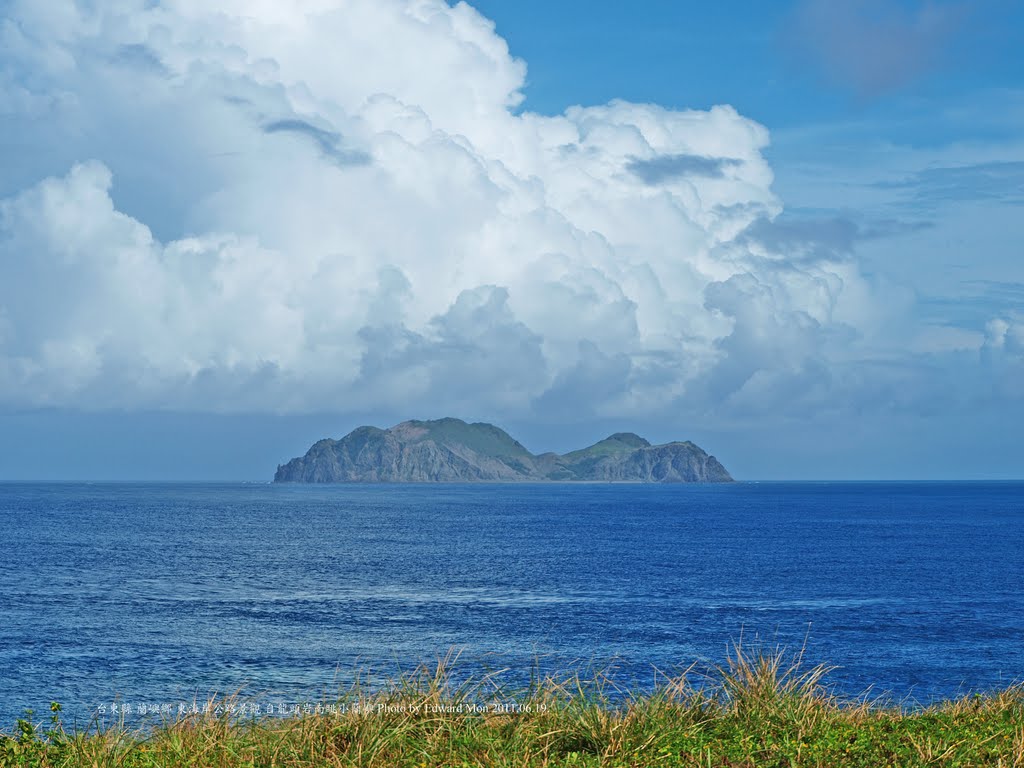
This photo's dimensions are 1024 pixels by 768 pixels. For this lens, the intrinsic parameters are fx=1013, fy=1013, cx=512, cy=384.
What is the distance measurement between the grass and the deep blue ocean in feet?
19.3

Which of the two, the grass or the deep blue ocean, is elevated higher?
the grass

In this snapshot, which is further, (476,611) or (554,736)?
(476,611)

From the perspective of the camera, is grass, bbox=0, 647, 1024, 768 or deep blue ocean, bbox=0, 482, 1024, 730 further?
deep blue ocean, bbox=0, 482, 1024, 730

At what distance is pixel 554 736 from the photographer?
44.0ft

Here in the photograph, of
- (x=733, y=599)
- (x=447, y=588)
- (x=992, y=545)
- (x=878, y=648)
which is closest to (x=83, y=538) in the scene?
(x=447, y=588)

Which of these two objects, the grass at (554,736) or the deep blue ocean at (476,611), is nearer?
the grass at (554,736)

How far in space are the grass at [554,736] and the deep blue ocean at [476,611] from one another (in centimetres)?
588

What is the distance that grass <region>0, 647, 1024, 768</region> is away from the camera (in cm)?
1255

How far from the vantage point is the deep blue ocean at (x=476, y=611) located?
5197 cm

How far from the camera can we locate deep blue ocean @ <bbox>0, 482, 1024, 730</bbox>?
171ft

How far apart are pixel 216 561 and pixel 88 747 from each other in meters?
103

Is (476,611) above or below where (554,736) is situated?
below

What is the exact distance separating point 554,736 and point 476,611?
205 feet

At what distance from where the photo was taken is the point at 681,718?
1445cm
